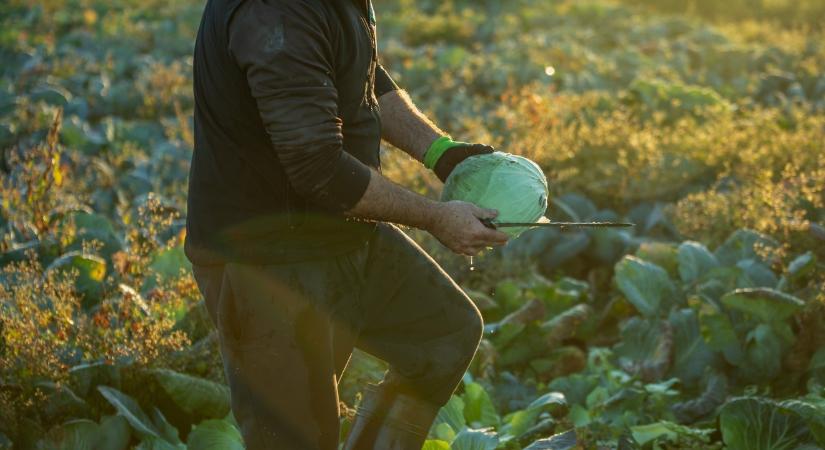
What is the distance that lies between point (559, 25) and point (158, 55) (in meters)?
5.15

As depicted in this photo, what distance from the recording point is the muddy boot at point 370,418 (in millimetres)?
3271

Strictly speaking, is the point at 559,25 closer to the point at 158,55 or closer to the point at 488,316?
the point at 158,55

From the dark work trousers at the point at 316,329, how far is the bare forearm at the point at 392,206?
0.24 metres

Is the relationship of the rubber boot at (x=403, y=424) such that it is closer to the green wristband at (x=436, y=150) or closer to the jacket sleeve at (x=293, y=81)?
the green wristband at (x=436, y=150)

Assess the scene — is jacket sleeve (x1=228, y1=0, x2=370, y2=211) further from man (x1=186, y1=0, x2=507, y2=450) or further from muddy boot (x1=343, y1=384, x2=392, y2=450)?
muddy boot (x1=343, y1=384, x2=392, y2=450)

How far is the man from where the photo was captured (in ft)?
8.65

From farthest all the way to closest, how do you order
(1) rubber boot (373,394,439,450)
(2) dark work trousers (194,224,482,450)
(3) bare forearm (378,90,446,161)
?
(3) bare forearm (378,90,446,161) < (1) rubber boot (373,394,439,450) < (2) dark work trousers (194,224,482,450)

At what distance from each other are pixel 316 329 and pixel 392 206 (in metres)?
0.43

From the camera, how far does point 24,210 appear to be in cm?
559

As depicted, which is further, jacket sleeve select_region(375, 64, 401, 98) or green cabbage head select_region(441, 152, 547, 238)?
jacket sleeve select_region(375, 64, 401, 98)

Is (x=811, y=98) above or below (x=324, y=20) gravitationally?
below

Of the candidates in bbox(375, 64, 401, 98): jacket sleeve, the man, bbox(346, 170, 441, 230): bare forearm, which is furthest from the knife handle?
bbox(375, 64, 401, 98): jacket sleeve

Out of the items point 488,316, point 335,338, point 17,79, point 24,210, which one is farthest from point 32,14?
point 335,338

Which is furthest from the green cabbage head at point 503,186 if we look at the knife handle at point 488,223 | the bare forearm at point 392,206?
the bare forearm at point 392,206
